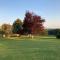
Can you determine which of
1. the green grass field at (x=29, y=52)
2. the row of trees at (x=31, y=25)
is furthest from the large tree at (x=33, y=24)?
the green grass field at (x=29, y=52)

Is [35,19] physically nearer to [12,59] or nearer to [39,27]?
[39,27]

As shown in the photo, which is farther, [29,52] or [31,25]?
[31,25]

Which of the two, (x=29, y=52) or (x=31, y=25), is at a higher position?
(x=31, y=25)

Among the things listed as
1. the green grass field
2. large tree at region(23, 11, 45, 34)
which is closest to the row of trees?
large tree at region(23, 11, 45, 34)

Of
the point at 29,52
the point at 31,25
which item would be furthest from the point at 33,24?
the point at 29,52

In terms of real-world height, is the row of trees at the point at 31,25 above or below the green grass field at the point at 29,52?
above

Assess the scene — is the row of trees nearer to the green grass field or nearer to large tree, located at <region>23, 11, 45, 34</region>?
large tree, located at <region>23, 11, 45, 34</region>

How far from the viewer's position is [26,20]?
2623 inches

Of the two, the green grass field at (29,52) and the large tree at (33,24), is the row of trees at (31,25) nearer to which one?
the large tree at (33,24)

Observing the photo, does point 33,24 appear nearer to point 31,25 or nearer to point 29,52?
point 31,25

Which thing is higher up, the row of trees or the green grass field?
the row of trees

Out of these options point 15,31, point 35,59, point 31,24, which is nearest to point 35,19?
point 31,24

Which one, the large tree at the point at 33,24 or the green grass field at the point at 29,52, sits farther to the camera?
the large tree at the point at 33,24

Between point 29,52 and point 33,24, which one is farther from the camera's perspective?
point 33,24
